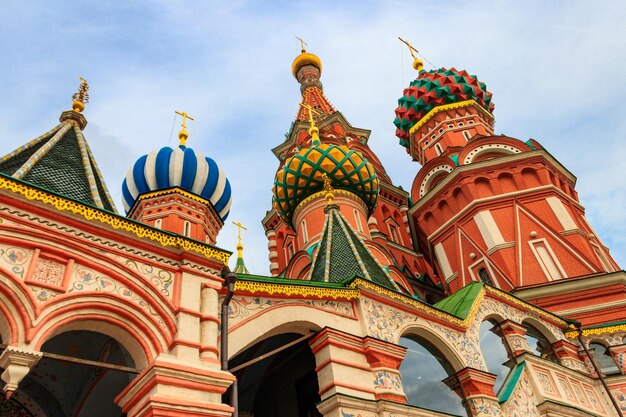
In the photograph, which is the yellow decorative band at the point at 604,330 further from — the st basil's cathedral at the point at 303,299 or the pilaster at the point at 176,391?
the pilaster at the point at 176,391

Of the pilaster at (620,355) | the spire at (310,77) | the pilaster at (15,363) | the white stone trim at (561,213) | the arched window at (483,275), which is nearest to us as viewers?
the pilaster at (15,363)

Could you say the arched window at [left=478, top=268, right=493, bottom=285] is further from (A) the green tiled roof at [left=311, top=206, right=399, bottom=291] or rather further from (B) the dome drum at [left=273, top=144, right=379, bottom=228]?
(A) the green tiled roof at [left=311, top=206, right=399, bottom=291]

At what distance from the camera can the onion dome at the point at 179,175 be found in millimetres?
12719

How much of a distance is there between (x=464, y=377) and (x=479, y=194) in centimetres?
901

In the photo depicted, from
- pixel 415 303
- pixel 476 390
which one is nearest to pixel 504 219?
pixel 415 303

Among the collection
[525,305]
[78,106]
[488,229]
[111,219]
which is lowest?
[111,219]

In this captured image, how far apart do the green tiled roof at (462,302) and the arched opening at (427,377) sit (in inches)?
37.4

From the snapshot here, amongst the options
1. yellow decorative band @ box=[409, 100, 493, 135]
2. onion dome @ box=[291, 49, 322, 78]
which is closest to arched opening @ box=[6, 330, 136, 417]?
yellow decorative band @ box=[409, 100, 493, 135]

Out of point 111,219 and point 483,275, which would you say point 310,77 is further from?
point 111,219

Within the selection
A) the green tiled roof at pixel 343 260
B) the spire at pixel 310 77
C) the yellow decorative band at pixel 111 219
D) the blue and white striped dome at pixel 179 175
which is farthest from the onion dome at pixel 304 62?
the yellow decorative band at pixel 111 219

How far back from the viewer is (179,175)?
41.7 feet

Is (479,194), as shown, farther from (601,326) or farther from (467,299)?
(467,299)

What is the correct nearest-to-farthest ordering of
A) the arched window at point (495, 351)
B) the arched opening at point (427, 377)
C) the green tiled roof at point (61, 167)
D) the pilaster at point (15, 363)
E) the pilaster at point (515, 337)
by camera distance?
the pilaster at point (15, 363) < the green tiled roof at point (61, 167) < the arched opening at point (427, 377) < the arched window at point (495, 351) < the pilaster at point (515, 337)

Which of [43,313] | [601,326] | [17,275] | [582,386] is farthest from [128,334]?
[601,326]
